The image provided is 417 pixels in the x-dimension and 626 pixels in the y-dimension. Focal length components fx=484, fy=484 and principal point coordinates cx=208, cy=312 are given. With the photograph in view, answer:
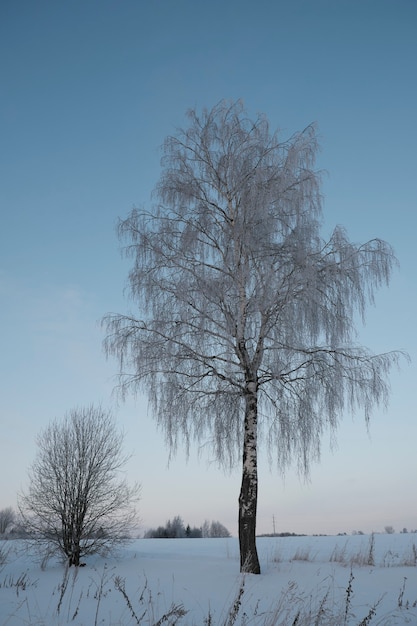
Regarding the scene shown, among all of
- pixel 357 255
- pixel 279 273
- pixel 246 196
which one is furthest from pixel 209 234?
pixel 357 255

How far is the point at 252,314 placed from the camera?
1116 centimetres

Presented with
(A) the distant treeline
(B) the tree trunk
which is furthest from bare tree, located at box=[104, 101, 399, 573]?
(A) the distant treeline

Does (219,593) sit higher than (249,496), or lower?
lower

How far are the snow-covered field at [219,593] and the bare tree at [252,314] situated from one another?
1.46m

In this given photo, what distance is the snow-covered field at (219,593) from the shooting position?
597 centimetres

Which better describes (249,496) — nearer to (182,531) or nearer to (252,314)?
(252,314)

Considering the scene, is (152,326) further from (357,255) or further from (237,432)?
(357,255)

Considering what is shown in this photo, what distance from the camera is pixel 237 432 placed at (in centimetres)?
1155

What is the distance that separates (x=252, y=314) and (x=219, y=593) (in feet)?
18.5

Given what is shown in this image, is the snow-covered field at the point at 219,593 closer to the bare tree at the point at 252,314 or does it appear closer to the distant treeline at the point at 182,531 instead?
the bare tree at the point at 252,314

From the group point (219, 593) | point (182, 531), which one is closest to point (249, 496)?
point (219, 593)

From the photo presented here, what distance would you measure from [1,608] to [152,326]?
20.3 ft

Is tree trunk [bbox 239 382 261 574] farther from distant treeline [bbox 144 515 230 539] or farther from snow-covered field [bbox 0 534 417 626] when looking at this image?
distant treeline [bbox 144 515 230 539]

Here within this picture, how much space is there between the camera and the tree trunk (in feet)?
33.8
